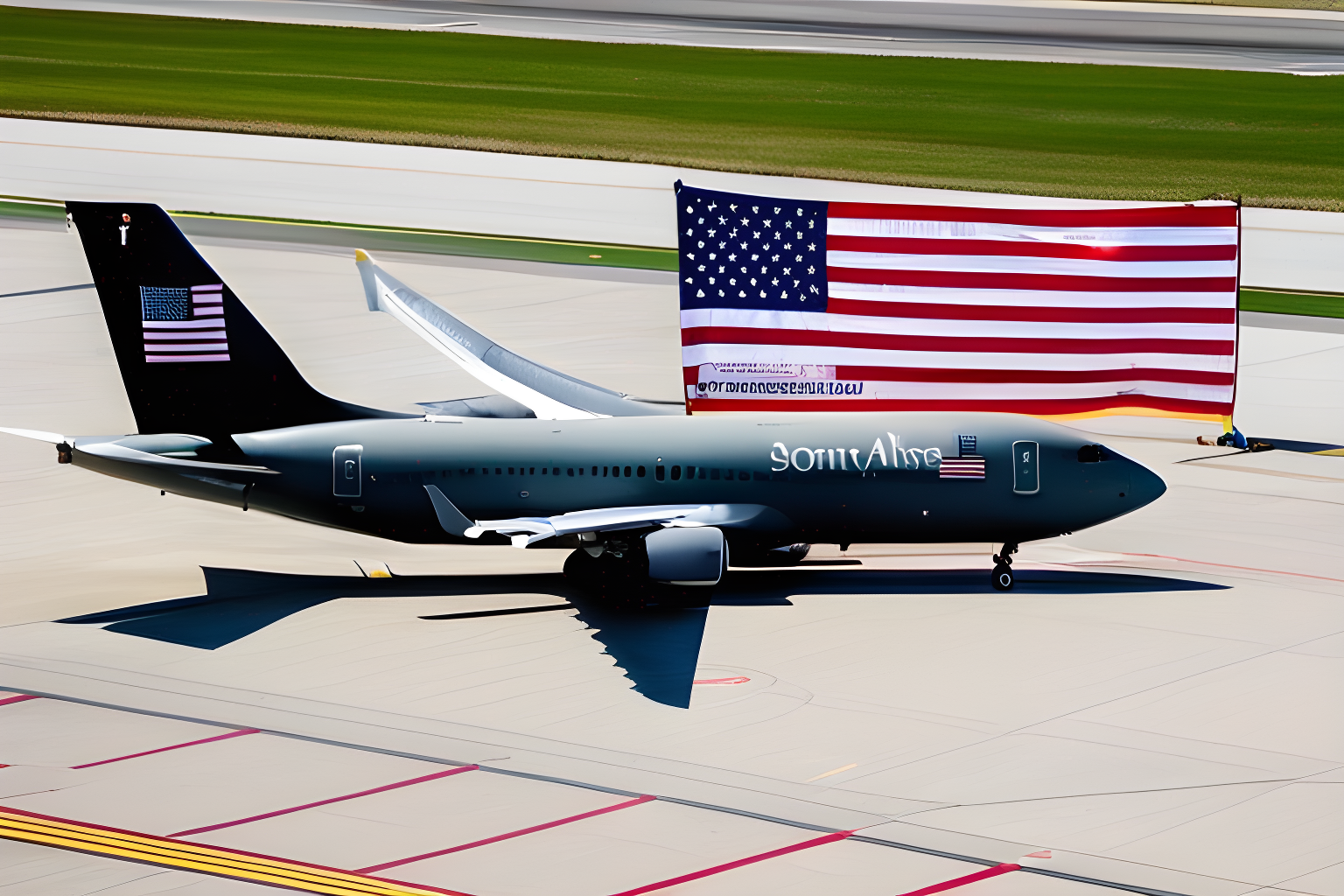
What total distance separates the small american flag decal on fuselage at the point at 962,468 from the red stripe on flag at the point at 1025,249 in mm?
5686

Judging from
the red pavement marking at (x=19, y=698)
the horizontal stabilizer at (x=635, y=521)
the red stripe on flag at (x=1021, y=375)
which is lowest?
the red pavement marking at (x=19, y=698)

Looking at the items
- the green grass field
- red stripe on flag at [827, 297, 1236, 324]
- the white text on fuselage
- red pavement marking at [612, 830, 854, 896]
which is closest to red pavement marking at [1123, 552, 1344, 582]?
A: red stripe on flag at [827, 297, 1236, 324]

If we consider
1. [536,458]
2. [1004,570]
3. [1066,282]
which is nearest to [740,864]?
[536,458]

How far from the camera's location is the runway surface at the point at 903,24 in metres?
129

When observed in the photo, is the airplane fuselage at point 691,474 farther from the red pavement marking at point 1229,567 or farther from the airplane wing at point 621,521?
the red pavement marking at point 1229,567

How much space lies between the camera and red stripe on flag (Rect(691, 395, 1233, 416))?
42094 mm

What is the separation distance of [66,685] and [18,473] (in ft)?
55.1

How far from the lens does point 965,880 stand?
25.9 metres

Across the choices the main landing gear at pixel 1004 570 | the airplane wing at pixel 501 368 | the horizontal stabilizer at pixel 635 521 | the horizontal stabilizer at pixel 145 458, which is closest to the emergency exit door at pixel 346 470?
the horizontal stabilizer at pixel 145 458

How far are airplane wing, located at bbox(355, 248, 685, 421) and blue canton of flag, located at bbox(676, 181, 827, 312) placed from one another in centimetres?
341

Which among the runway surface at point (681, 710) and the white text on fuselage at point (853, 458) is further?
the white text on fuselage at point (853, 458)

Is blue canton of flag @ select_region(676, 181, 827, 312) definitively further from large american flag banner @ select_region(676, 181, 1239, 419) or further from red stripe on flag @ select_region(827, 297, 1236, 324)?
red stripe on flag @ select_region(827, 297, 1236, 324)

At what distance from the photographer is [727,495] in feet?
129

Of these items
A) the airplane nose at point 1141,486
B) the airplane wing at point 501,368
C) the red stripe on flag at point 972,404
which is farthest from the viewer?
the airplane wing at point 501,368
